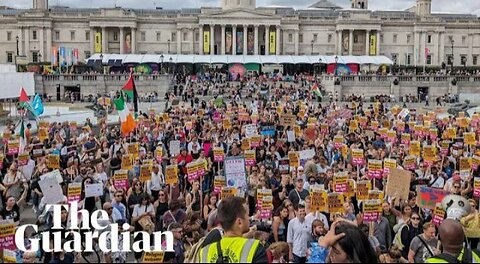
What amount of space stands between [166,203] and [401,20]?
105 metres

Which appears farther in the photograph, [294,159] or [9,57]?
[9,57]

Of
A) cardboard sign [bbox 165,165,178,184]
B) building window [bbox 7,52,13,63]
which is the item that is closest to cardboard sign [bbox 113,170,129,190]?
cardboard sign [bbox 165,165,178,184]

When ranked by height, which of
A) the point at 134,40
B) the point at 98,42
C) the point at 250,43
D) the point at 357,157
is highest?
the point at 134,40

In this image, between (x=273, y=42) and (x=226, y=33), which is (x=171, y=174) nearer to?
(x=273, y=42)

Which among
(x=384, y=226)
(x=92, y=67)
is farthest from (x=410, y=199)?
(x=92, y=67)

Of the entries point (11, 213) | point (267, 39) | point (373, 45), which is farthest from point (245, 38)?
point (11, 213)

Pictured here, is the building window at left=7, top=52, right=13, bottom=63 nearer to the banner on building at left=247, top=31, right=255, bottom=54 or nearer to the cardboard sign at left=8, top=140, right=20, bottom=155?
the banner on building at left=247, top=31, right=255, bottom=54

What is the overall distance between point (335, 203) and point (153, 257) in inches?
189

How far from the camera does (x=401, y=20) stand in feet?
367

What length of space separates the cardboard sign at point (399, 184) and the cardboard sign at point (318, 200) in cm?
239

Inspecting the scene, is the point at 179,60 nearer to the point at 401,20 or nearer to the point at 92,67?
the point at 92,67

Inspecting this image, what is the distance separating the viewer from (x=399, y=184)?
13.6 m

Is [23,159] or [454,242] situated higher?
[454,242]

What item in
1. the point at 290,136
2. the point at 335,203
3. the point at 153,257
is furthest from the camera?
the point at 290,136
